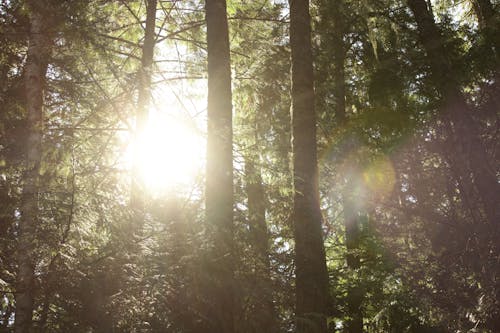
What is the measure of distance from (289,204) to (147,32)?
217 inches

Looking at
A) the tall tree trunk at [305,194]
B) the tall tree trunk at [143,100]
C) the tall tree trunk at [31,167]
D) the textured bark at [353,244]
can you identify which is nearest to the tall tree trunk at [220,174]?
the tall tree trunk at [305,194]

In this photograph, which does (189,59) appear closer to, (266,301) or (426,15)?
(426,15)

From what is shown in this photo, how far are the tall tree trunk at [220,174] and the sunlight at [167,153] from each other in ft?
2.51

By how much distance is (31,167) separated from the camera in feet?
21.7

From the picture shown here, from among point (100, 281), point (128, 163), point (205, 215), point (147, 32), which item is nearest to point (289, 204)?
point (205, 215)

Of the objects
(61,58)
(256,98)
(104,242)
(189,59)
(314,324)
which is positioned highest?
(189,59)

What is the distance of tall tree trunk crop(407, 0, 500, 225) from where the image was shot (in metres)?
8.20

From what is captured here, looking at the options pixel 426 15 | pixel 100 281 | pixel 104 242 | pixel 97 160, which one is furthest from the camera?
pixel 426 15

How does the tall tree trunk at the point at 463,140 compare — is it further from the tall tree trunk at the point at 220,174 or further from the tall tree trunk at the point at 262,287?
the tall tree trunk at the point at 220,174

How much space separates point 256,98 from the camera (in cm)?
1187

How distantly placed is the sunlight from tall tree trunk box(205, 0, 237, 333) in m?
0.76

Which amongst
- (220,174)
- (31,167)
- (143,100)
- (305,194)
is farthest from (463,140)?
(31,167)

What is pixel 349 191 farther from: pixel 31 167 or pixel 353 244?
pixel 31 167

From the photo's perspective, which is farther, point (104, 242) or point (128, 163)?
point (128, 163)
